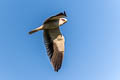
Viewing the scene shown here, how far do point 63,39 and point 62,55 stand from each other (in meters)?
1.25

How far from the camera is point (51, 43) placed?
21516 mm

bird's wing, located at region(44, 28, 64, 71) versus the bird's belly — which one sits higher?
the bird's belly

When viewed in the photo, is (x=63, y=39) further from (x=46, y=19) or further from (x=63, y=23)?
(x=46, y=19)

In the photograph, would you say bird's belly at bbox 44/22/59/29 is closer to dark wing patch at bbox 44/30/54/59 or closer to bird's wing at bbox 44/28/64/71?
bird's wing at bbox 44/28/64/71

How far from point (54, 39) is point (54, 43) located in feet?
0.88

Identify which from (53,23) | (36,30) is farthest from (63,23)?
(36,30)

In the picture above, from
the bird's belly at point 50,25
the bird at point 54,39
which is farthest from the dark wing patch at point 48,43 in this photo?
the bird's belly at point 50,25

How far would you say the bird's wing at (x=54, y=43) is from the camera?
2072 cm

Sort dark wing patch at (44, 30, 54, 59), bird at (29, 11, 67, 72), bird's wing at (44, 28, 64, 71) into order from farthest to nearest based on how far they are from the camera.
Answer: dark wing patch at (44, 30, 54, 59) < bird's wing at (44, 28, 64, 71) < bird at (29, 11, 67, 72)

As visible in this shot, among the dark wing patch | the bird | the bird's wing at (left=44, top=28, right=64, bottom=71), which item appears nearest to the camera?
the bird

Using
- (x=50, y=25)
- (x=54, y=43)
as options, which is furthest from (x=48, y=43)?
(x=50, y=25)

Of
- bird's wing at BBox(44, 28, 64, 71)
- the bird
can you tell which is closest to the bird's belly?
the bird

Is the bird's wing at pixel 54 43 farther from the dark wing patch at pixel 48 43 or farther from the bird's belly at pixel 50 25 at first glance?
the bird's belly at pixel 50 25

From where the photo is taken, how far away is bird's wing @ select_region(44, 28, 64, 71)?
2072 cm
